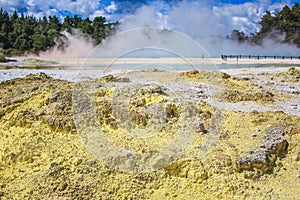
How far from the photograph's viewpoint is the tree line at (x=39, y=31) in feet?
172

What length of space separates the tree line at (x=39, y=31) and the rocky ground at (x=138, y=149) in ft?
152

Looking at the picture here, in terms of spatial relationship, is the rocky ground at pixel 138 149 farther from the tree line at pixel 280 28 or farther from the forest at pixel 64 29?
the tree line at pixel 280 28

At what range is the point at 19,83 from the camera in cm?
1299

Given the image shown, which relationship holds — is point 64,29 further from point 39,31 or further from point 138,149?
point 138,149

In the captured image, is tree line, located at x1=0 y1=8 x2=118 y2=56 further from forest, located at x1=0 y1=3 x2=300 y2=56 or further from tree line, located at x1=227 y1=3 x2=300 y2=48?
tree line, located at x1=227 y1=3 x2=300 y2=48

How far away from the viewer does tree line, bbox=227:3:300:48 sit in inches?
2174

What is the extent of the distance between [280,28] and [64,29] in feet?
128

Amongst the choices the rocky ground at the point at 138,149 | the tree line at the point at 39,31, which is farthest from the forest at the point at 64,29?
the rocky ground at the point at 138,149

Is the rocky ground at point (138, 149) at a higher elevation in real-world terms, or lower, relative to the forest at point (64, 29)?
lower

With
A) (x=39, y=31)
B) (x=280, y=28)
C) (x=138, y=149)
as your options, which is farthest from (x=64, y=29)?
(x=138, y=149)

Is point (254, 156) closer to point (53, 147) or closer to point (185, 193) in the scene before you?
point (185, 193)

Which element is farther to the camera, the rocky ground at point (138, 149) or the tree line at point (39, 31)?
the tree line at point (39, 31)

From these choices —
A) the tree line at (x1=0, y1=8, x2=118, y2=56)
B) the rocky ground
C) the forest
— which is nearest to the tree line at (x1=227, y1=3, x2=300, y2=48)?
the forest

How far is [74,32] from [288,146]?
53440 millimetres
